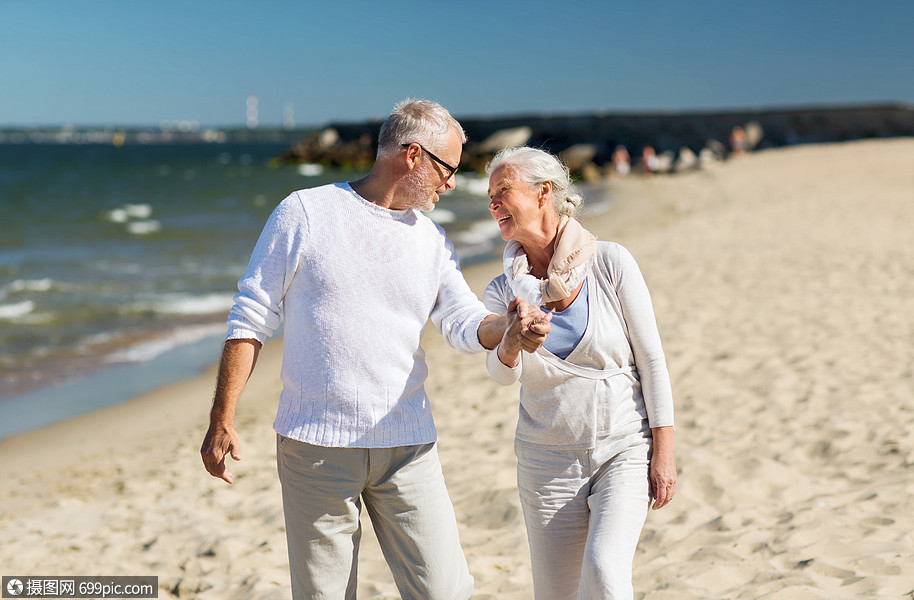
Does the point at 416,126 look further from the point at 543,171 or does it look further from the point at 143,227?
the point at 143,227

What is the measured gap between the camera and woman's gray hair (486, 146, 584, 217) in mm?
2398

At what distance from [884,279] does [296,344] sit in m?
8.50

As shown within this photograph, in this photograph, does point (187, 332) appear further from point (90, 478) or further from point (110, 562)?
point (110, 562)

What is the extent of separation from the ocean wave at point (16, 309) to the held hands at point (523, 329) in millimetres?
11176

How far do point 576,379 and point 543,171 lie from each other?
62 centimetres

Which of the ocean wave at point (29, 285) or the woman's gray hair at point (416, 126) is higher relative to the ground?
the woman's gray hair at point (416, 126)

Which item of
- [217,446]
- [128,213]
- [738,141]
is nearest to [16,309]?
[217,446]

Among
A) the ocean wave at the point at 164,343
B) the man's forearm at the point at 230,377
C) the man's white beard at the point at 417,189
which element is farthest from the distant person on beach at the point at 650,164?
the man's forearm at the point at 230,377

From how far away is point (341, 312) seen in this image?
2223 millimetres

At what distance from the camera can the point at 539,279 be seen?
2447 millimetres

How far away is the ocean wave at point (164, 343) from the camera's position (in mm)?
9383

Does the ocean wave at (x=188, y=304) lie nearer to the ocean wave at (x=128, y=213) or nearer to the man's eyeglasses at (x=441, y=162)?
the man's eyeglasses at (x=441, y=162)

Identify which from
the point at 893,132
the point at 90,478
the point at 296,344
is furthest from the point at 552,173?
the point at 893,132

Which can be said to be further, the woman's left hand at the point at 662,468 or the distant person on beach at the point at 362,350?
the woman's left hand at the point at 662,468
